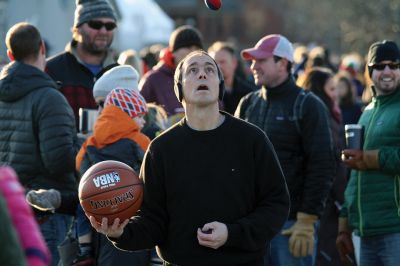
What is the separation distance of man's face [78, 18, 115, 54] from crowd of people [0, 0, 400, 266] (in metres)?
0.01

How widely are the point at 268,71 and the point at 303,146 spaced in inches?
27.2

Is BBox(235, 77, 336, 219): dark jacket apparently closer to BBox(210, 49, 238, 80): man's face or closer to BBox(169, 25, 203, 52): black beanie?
BBox(169, 25, 203, 52): black beanie

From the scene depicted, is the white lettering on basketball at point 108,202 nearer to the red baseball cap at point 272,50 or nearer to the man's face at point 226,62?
the red baseball cap at point 272,50

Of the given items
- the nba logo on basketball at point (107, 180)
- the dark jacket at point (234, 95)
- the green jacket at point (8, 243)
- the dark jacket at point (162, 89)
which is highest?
the green jacket at point (8, 243)

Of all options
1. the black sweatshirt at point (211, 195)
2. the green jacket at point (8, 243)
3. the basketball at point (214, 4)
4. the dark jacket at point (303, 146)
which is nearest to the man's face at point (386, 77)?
the dark jacket at point (303, 146)

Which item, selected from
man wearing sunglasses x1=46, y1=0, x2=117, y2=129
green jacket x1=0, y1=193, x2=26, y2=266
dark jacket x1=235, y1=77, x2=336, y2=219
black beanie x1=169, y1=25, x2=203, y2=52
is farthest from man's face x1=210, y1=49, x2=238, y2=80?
green jacket x1=0, y1=193, x2=26, y2=266

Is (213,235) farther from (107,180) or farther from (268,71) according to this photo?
(268,71)

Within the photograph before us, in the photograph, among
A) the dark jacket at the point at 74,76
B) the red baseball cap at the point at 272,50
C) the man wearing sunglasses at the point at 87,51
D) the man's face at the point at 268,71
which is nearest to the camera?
the man's face at the point at 268,71

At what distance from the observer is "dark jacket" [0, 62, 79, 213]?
685 cm

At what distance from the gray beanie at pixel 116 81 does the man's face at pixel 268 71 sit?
977 millimetres

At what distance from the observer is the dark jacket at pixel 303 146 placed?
7094mm

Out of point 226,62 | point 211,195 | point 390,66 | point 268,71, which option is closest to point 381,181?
point 390,66

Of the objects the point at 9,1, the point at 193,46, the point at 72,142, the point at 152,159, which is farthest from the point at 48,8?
the point at 152,159

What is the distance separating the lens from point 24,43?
23.8 ft
